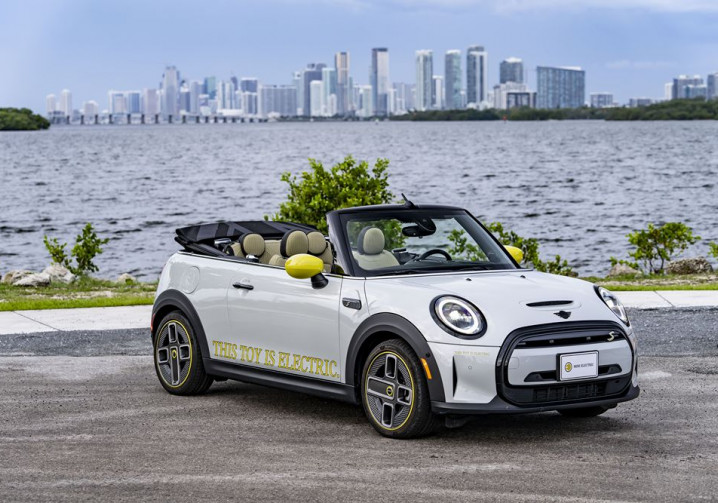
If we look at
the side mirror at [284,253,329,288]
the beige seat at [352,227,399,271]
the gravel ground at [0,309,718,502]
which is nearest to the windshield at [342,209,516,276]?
the beige seat at [352,227,399,271]

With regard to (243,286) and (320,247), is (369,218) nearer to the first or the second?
(320,247)

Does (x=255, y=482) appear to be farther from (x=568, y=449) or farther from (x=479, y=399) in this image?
(x=568, y=449)

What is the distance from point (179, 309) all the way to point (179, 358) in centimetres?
38

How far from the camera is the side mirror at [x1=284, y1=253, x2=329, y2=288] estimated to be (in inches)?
309

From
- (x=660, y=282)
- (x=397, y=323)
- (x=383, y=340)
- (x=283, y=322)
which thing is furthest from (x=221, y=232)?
(x=660, y=282)

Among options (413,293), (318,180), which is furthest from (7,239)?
(413,293)

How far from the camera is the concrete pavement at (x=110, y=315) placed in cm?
1301

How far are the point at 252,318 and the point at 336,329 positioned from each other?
912 mm

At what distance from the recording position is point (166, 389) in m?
9.28

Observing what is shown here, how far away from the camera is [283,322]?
8.16 meters

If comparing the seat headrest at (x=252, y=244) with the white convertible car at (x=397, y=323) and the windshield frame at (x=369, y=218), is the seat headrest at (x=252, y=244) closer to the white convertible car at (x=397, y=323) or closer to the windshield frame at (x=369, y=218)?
the white convertible car at (x=397, y=323)

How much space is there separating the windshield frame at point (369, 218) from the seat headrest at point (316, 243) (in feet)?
1.53

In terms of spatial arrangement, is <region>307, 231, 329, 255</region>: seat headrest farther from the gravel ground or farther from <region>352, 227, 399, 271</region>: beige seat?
the gravel ground

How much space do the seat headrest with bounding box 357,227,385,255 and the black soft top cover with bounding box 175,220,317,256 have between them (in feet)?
4.25
